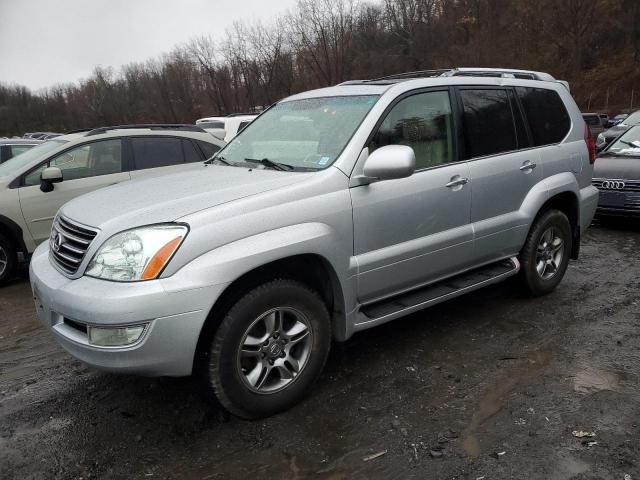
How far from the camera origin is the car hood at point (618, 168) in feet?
23.4

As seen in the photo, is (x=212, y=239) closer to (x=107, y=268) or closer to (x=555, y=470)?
(x=107, y=268)

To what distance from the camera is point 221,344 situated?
2689 mm

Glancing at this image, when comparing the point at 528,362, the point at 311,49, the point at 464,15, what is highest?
the point at 464,15

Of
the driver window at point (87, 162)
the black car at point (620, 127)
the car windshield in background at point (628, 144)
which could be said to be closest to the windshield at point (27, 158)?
the driver window at point (87, 162)

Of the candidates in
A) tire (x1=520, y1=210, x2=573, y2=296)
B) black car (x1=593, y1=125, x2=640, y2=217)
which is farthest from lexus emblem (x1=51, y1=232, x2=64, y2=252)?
black car (x1=593, y1=125, x2=640, y2=217)

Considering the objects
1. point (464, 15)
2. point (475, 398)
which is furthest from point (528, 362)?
point (464, 15)

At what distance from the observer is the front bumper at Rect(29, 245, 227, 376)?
2500 mm

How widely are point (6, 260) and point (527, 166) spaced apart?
5.61 metres

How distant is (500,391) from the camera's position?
3229mm

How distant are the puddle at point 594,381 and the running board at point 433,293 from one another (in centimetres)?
94

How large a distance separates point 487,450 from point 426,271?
1313mm

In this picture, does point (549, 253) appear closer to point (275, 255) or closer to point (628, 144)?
point (275, 255)

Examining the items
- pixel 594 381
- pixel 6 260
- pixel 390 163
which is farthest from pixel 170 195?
pixel 6 260

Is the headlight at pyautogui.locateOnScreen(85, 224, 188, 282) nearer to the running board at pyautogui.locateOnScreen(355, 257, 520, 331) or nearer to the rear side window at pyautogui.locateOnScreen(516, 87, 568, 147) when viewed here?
the running board at pyautogui.locateOnScreen(355, 257, 520, 331)
